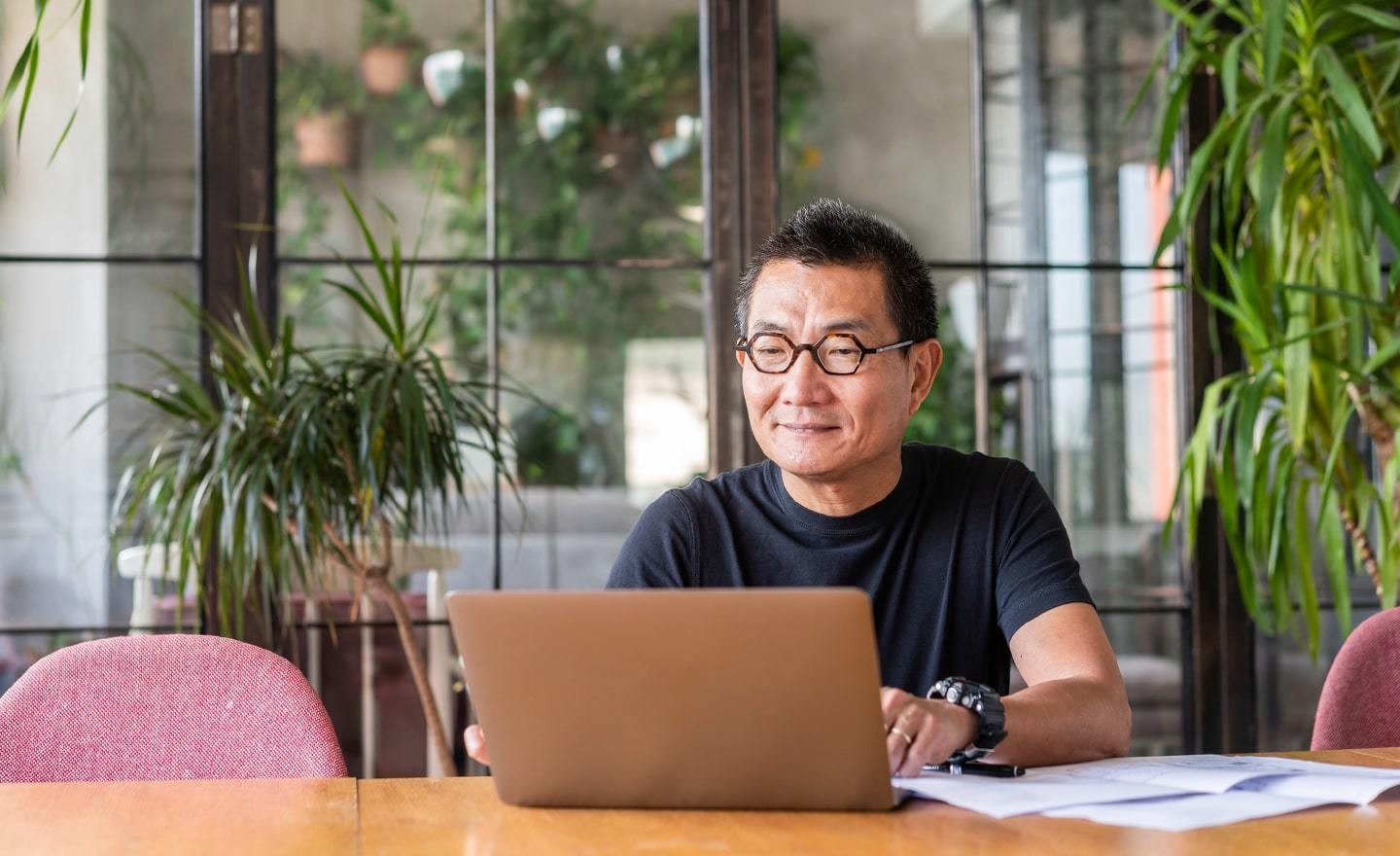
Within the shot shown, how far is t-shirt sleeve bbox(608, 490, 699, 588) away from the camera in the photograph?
1.90 metres

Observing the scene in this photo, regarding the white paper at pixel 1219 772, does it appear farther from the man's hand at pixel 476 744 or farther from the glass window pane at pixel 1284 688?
the glass window pane at pixel 1284 688

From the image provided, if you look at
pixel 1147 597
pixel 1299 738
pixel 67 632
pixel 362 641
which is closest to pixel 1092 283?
pixel 1147 597

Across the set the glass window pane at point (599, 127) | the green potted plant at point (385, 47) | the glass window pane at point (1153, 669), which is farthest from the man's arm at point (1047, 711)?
the green potted plant at point (385, 47)

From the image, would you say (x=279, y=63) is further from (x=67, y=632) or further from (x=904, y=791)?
(x=904, y=791)

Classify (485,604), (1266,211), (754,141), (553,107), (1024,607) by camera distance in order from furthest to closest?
1. (553,107)
2. (754,141)
3. (1266,211)
4. (1024,607)
5. (485,604)

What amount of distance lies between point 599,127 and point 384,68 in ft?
1.76

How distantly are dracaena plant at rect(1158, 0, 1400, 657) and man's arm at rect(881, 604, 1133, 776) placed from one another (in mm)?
1376

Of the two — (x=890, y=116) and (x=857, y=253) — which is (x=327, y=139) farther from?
(x=857, y=253)

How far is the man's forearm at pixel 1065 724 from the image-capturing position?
4.69ft

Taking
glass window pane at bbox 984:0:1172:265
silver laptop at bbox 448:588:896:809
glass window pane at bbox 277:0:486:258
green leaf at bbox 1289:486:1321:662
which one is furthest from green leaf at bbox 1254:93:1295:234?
silver laptop at bbox 448:588:896:809

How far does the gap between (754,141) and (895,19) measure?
49 centimetres

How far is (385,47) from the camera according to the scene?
3.64 m

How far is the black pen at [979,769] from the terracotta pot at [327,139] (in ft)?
8.19

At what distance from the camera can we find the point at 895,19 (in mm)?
3623
